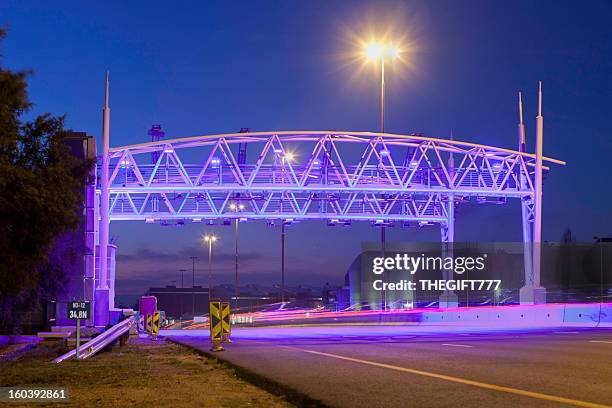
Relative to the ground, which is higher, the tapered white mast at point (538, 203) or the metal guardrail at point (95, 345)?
the tapered white mast at point (538, 203)

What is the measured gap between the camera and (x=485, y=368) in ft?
38.4

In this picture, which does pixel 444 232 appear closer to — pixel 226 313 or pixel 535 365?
pixel 226 313

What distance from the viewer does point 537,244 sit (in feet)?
165

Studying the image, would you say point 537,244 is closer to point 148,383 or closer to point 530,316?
point 530,316

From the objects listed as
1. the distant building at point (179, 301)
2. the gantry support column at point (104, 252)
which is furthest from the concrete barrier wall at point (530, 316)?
the distant building at point (179, 301)

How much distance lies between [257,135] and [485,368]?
41452mm

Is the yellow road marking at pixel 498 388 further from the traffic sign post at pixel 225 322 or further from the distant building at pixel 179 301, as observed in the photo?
the distant building at pixel 179 301

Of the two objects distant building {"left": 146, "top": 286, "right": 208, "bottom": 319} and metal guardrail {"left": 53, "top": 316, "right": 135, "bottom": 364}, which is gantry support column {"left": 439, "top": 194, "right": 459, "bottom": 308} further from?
distant building {"left": 146, "top": 286, "right": 208, "bottom": 319}

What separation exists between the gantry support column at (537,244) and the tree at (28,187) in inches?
1334

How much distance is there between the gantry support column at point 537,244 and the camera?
155 ft

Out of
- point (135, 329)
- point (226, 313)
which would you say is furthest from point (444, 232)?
point (226, 313)

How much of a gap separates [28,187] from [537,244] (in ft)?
132

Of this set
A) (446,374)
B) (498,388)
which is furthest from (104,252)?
(498,388)

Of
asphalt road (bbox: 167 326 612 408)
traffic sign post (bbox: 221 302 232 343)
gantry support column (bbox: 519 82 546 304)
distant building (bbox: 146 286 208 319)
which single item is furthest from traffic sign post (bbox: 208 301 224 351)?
distant building (bbox: 146 286 208 319)
